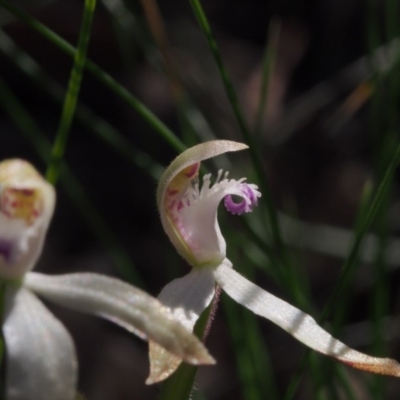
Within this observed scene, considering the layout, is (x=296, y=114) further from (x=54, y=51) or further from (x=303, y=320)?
(x=303, y=320)

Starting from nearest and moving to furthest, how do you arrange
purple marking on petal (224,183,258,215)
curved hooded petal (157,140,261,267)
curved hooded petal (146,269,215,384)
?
curved hooded petal (146,269,215,384) → curved hooded petal (157,140,261,267) → purple marking on petal (224,183,258,215)

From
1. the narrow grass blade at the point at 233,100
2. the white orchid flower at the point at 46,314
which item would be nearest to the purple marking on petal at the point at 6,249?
the white orchid flower at the point at 46,314

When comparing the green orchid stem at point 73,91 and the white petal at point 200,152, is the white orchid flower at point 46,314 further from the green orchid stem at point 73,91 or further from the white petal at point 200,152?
the white petal at point 200,152

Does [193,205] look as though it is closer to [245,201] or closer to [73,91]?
[245,201]

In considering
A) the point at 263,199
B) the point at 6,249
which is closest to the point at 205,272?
the point at 6,249

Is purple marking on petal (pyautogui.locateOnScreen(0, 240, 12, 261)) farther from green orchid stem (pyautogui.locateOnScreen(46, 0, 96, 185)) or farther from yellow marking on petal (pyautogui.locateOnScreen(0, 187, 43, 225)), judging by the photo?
green orchid stem (pyautogui.locateOnScreen(46, 0, 96, 185))

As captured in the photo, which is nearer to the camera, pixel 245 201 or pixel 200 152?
pixel 200 152

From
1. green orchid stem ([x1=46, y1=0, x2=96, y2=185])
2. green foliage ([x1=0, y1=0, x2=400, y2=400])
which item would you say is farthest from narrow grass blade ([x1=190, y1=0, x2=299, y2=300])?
green orchid stem ([x1=46, y1=0, x2=96, y2=185])
